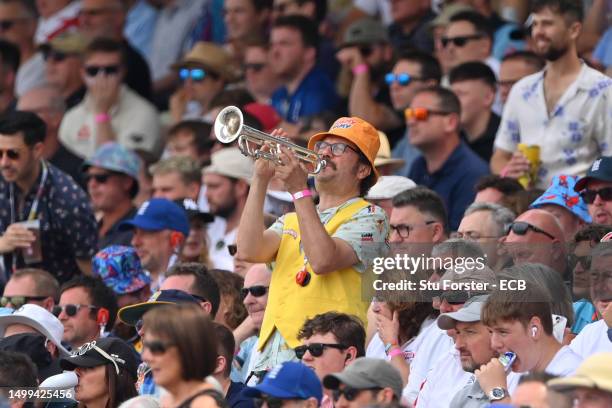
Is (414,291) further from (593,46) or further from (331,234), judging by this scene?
(593,46)

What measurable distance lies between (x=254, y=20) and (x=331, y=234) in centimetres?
737

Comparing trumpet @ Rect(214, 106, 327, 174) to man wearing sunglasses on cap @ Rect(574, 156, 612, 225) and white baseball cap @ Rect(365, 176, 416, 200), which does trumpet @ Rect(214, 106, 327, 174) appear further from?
white baseball cap @ Rect(365, 176, 416, 200)

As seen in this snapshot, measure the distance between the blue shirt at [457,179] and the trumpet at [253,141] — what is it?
2984mm

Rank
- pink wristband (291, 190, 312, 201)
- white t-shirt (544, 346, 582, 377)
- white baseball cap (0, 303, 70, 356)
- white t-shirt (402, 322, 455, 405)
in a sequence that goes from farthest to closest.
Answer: white baseball cap (0, 303, 70, 356), white t-shirt (402, 322, 455, 405), pink wristband (291, 190, 312, 201), white t-shirt (544, 346, 582, 377)

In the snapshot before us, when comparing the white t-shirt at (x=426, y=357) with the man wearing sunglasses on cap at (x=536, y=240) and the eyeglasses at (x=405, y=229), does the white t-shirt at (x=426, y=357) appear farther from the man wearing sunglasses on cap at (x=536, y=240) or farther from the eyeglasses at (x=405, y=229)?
the eyeglasses at (x=405, y=229)

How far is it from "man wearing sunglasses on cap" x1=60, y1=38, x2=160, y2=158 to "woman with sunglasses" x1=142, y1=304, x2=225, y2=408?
8331 mm

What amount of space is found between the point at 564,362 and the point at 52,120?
8108 millimetres

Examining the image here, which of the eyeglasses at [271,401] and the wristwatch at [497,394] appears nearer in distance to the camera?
the eyeglasses at [271,401]

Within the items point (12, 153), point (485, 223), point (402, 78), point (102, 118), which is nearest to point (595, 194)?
point (485, 223)

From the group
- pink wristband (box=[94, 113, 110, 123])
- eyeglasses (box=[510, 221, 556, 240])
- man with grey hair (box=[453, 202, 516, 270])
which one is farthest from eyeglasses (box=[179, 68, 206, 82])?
eyeglasses (box=[510, 221, 556, 240])

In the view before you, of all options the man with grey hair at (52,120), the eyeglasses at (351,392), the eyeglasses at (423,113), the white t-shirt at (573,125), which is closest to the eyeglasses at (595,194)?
the white t-shirt at (573,125)

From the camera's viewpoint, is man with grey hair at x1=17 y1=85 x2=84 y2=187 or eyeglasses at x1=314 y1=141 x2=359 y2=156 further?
man with grey hair at x1=17 y1=85 x2=84 y2=187

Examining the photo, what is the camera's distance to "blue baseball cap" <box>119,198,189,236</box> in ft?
36.0

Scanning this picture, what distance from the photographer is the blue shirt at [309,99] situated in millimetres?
13742
